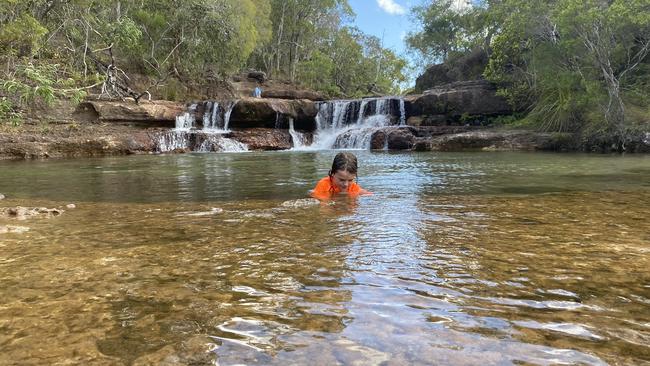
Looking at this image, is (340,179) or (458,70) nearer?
(340,179)

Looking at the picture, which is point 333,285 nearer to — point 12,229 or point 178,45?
point 12,229

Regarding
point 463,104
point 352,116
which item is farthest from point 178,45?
point 463,104

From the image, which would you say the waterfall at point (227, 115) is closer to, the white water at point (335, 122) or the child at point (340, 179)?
the white water at point (335, 122)

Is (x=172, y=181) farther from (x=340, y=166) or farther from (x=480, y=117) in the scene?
(x=480, y=117)

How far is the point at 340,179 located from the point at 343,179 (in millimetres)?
48

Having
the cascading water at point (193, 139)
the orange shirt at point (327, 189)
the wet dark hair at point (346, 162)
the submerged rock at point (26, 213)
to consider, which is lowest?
the submerged rock at point (26, 213)

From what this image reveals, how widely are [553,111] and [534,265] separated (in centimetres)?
2195

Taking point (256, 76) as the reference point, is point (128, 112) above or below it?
below

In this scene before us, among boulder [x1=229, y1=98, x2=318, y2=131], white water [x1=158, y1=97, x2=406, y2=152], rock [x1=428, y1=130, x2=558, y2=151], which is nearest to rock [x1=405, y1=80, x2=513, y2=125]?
white water [x1=158, y1=97, x2=406, y2=152]

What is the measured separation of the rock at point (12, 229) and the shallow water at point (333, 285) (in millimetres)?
82

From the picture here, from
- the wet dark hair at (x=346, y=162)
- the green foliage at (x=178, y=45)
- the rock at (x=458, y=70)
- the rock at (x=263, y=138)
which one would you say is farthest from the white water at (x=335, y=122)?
the wet dark hair at (x=346, y=162)

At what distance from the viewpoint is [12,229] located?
16.0ft

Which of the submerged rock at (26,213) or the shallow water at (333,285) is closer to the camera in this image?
the shallow water at (333,285)

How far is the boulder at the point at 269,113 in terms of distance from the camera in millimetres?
28375
